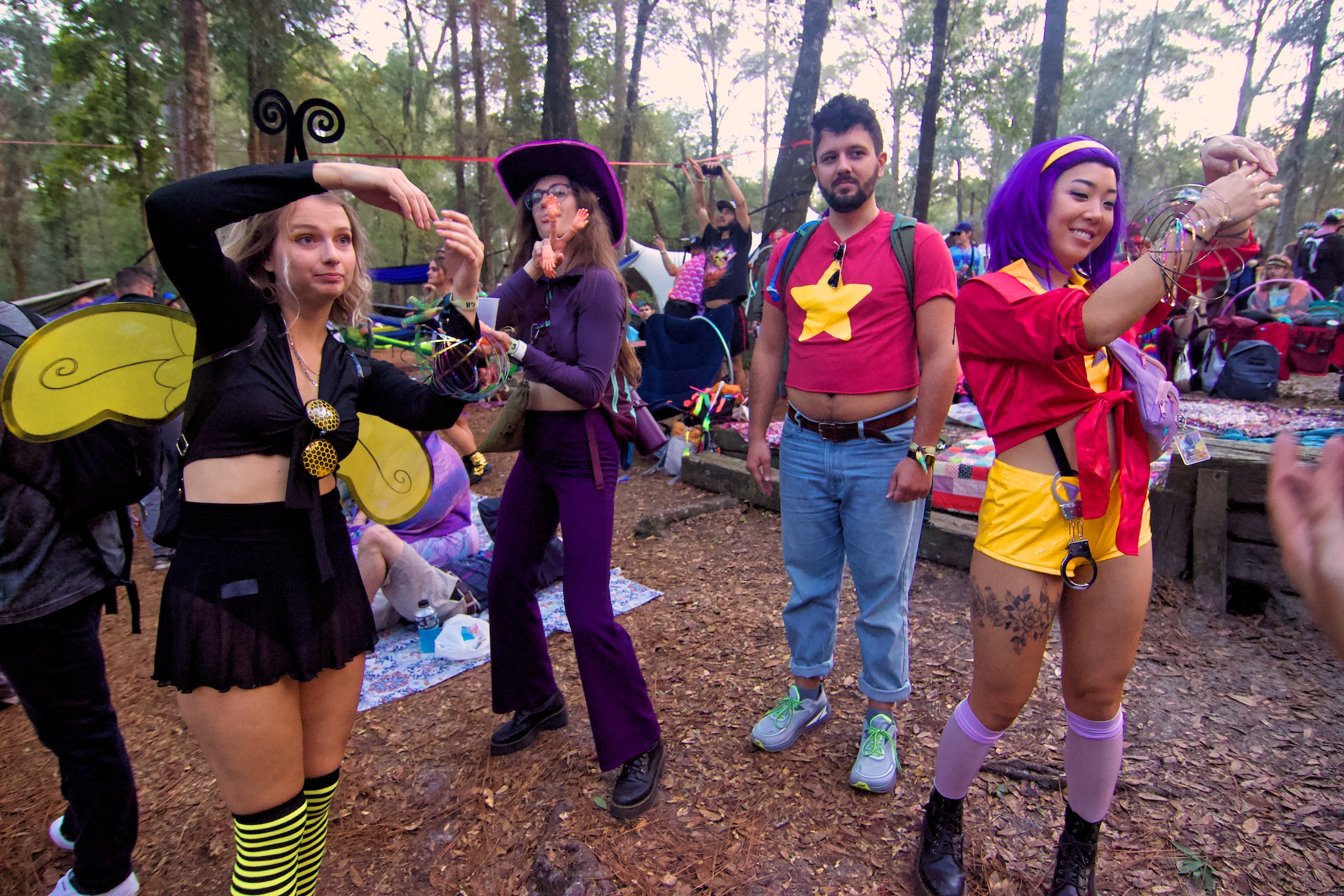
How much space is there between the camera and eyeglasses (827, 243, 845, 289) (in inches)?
97.0

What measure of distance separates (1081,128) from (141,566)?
45.2 m

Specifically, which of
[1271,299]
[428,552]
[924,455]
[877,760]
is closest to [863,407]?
[924,455]

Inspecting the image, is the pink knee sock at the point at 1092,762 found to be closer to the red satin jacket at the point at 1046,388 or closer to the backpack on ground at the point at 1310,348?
the red satin jacket at the point at 1046,388

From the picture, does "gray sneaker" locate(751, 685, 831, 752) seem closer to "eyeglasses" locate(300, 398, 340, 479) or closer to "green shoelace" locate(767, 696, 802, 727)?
"green shoelace" locate(767, 696, 802, 727)

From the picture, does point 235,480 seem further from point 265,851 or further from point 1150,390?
point 1150,390

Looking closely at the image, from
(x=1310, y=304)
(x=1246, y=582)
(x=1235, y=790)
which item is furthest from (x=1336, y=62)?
(x=1235, y=790)

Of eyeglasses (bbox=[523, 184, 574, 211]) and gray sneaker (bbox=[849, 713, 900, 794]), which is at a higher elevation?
eyeglasses (bbox=[523, 184, 574, 211])

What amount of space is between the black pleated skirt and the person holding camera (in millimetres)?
6456

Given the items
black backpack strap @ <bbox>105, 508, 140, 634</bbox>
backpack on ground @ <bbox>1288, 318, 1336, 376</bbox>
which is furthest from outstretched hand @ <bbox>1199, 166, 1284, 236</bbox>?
backpack on ground @ <bbox>1288, 318, 1336, 376</bbox>

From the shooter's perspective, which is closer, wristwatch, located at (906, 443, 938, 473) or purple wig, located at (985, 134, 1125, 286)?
purple wig, located at (985, 134, 1125, 286)

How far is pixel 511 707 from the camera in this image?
2826 millimetres

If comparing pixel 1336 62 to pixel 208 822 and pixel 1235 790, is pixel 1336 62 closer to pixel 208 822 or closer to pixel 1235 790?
pixel 1235 790

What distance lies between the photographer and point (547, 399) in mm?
2488

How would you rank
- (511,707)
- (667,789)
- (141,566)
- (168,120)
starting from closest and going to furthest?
(667,789) < (511,707) < (141,566) < (168,120)
